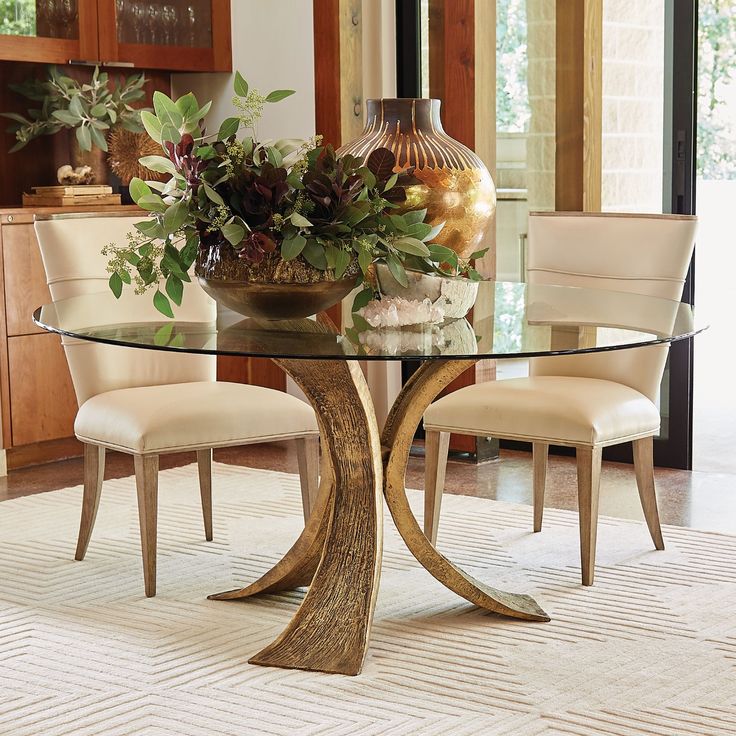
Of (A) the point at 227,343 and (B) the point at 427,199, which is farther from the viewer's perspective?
(B) the point at 427,199

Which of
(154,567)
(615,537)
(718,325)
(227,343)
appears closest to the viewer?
(227,343)

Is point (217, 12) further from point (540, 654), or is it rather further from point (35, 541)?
point (540, 654)

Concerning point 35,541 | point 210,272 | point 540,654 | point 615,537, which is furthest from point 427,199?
point 35,541

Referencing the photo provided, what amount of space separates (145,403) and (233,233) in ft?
2.89

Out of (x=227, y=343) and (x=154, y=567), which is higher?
(x=227, y=343)

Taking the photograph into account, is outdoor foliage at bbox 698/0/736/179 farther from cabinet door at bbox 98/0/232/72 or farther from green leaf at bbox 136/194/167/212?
green leaf at bbox 136/194/167/212

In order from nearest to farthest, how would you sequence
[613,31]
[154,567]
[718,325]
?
[154,567] → [613,31] → [718,325]

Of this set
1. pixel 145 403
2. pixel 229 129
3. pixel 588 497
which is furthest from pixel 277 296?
pixel 588 497

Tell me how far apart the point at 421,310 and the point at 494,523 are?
136 centimetres

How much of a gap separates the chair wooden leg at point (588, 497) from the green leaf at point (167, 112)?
126 centimetres

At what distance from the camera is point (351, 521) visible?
2.70 m

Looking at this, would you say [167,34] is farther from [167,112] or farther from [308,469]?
[167,112]

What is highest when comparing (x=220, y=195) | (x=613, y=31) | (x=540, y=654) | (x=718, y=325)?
(x=613, y=31)

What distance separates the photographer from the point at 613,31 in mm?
4430
